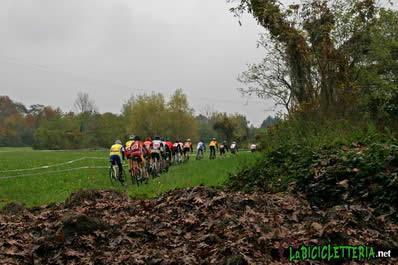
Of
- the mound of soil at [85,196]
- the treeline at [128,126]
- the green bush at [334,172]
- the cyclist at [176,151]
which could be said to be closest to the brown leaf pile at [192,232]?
the green bush at [334,172]

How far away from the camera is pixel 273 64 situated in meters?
34.5

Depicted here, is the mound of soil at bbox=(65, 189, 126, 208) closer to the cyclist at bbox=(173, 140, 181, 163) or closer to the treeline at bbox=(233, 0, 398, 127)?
the treeline at bbox=(233, 0, 398, 127)

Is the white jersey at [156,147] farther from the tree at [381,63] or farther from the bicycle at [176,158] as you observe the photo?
the tree at [381,63]

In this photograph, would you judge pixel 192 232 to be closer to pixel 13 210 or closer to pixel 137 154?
pixel 13 210

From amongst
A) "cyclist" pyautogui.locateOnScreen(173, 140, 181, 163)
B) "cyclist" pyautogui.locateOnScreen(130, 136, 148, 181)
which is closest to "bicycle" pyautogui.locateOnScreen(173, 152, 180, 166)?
"cyclist" pyautogui.locateOnScreen(173, 140, 181, 163)

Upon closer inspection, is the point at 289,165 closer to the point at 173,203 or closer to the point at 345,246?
the point at 173,203

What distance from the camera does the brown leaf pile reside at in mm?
4539

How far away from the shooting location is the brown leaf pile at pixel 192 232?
14.9 feet

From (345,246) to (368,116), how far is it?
44.5 feet

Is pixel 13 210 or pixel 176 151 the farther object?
pixel 176 151

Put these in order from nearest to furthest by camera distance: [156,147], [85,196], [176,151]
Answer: [85,196] → [156,147] → [176,151]

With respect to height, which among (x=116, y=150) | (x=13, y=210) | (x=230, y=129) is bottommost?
(x=13, y=210)

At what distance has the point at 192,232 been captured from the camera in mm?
5340

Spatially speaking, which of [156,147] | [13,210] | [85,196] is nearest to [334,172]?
[85,196]
